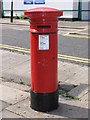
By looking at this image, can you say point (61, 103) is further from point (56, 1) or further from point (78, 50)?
point (56, 1)

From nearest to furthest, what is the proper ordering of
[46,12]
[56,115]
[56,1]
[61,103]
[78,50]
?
1. [46,12]
2. [56,115]
3. [61,103]
4. [78,50]
5. [56,1]

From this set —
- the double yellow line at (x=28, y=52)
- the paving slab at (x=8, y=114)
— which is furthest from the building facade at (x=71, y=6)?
the paving slab at (x=8, y=114)

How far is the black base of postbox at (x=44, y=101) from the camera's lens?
153 inches

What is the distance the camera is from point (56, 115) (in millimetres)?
Answer: 3812

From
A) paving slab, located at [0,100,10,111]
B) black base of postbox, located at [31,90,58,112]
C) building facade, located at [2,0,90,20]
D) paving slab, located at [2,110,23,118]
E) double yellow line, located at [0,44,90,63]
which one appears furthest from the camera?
building facade, located at [2,0,90,20]

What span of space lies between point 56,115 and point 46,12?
4.88ft

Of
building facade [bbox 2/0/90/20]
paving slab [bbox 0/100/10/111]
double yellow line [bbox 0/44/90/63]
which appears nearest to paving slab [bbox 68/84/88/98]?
paving slab [bbox 0/100/10/111]

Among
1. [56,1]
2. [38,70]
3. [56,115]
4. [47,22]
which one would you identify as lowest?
[56,115]

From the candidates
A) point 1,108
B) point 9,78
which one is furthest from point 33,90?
point 9,78

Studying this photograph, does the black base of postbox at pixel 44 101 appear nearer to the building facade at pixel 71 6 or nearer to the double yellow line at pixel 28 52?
the double yellow line at pixel 28 52

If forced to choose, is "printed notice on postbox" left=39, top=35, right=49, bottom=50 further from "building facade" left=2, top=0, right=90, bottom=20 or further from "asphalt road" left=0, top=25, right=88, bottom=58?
"building facade" left=2, top=0, right=90, bottom=20

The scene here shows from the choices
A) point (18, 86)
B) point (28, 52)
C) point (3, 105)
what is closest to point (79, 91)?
point (18, 86)

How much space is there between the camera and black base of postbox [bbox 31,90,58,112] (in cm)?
389

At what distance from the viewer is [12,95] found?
4.51 metres
